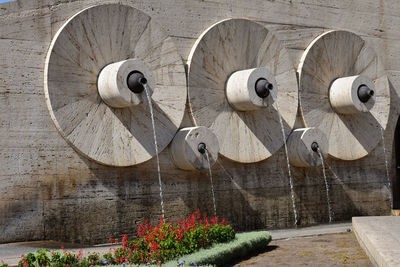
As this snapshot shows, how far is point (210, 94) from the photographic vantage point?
13.8 m

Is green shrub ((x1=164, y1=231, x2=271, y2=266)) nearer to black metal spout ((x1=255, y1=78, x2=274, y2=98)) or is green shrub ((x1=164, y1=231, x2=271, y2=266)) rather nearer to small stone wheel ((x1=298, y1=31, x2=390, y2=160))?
black metal spout ((x1=255, y1=78, x2=274, y2=98))

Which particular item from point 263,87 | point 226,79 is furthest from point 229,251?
point 226,79

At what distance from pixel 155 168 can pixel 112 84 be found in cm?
203

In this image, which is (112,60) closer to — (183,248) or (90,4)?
(90,4)

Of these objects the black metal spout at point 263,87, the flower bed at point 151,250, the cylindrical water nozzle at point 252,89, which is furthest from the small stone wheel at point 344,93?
the flower bed at point 151,250

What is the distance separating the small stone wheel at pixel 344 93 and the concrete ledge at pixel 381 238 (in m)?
4.21

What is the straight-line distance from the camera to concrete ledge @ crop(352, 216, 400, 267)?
7062 millimetres

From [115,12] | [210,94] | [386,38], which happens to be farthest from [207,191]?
[386,38]

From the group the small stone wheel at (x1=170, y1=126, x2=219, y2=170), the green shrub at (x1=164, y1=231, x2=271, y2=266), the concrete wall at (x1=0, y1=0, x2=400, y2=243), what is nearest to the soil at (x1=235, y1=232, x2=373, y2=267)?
the green shrub at (x1=164, y1=231, x2=271, y2=266)

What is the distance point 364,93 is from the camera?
1534cm

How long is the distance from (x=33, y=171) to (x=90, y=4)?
3.29m

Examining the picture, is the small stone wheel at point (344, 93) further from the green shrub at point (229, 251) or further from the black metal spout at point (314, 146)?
the green shrub at point (229, 251)

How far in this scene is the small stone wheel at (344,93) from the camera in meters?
15.4

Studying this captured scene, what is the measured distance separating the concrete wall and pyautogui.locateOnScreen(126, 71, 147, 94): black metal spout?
1515 mm
